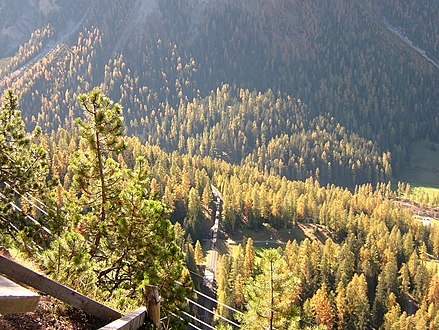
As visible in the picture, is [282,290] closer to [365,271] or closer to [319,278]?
[319,278]

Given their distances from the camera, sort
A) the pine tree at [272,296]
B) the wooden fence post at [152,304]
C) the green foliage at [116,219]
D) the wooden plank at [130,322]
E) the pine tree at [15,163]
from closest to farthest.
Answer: the wooden plank at [130,322]
the wooden fence post at [152,304]
the green foliage at [116,219]
the pine tree at [272,296]
the pine tree at [15,163]

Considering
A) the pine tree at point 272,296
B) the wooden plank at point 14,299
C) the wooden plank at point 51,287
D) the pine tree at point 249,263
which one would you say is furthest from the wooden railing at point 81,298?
the pine tree at point 249,263

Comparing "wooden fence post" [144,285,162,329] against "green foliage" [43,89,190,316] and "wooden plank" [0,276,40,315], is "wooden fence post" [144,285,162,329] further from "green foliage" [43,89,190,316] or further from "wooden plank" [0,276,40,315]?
"green foliage" [43,89,190,316]

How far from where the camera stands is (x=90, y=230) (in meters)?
23.4

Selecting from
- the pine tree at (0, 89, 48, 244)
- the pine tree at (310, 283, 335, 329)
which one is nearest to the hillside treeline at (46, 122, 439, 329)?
the pine tree at (310, 283, 335, 329)

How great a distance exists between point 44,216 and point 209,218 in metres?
→ 140

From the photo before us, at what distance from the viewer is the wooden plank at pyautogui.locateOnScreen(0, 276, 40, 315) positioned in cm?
657

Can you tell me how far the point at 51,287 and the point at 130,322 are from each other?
2.32m

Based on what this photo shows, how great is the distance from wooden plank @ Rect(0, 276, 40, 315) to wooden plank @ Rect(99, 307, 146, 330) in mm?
3903

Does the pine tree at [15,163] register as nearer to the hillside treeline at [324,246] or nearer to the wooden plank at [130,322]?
the wooden plank at [130,322]

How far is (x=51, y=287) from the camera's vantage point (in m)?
10.7

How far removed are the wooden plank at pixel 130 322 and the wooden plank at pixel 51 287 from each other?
808 mm

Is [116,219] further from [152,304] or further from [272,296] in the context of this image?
[152,304]

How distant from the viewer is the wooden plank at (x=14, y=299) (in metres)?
6.57
